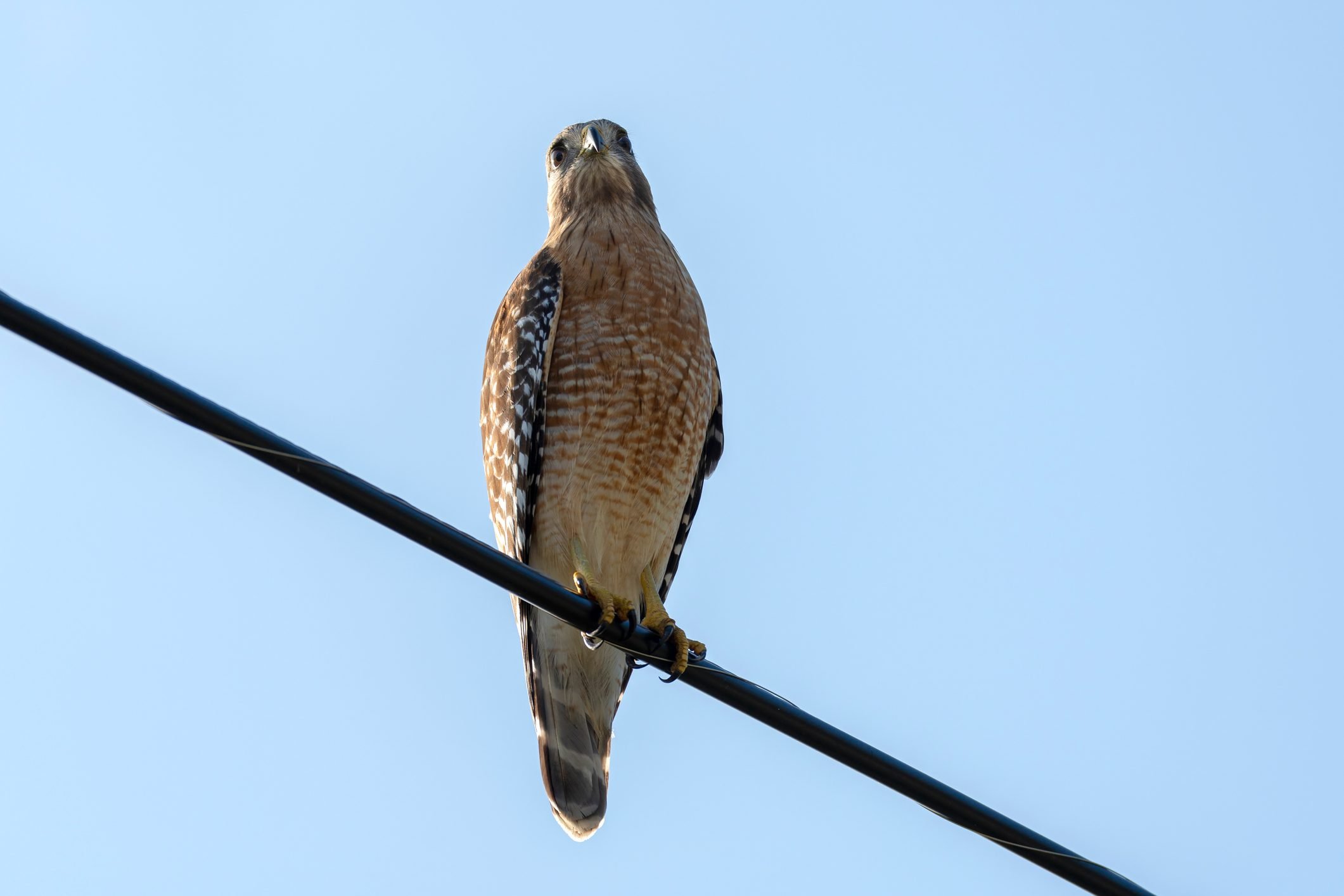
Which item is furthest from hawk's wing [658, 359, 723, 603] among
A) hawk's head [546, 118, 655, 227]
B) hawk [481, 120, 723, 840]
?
hawk's head [546, 118, 655, 227]

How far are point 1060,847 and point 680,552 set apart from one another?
3.32 meters

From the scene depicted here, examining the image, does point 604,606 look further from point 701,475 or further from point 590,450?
point 701,475

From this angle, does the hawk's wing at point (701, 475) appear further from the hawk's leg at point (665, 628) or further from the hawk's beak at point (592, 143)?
the hawk's beak at point (592, 143)

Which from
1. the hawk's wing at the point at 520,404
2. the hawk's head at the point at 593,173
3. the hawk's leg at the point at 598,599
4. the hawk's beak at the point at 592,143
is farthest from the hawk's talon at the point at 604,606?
the hawk's beak at the point at 592,143

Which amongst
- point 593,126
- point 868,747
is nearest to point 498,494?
point 593,126

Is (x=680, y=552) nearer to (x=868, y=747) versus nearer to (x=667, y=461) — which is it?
(x=667, y=461)

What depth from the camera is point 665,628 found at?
5598 mm

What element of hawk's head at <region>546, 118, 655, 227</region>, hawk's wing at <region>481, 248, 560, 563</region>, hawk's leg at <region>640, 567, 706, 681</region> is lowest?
hawk's leg at <region>640, 567, 706, 681</region>

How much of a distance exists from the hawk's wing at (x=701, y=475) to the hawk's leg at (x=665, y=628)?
9.4 inches

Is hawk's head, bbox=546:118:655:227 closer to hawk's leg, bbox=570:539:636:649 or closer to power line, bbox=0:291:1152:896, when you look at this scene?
hawk's leg, bbox=570:539:636:649

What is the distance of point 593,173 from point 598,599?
277 centimetres

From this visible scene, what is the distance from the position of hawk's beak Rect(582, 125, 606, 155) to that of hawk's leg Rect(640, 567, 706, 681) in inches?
94.7

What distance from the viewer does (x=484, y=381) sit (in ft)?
22.0

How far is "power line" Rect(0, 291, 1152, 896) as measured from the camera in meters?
2.86
